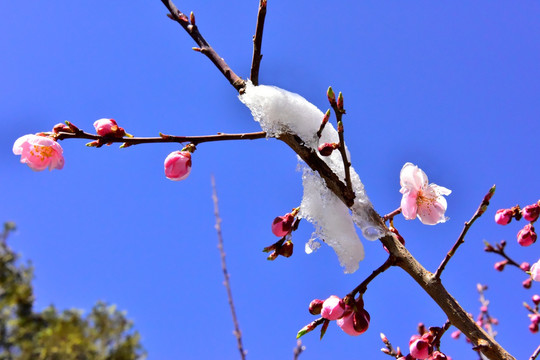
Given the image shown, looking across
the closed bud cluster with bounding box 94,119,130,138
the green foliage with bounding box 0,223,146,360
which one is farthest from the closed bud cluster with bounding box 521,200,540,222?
the green foliage with bounding box 0,223,146,360

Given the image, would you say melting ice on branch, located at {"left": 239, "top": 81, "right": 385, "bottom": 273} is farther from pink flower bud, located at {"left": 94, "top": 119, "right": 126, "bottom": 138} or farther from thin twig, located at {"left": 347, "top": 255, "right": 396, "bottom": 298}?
pink flower bud, located at {"left": 94, "top": 119, "right": 126, "bottom": 138}

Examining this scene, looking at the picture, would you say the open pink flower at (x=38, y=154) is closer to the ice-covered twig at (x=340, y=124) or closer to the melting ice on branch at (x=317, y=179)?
the melting ice on branch at (x=317, y=179)

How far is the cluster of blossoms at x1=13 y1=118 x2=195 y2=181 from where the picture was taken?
1009 mm

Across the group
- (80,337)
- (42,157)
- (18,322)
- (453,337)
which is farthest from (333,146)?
(18,322)

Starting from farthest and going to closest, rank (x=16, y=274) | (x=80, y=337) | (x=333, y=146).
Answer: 1. (x=16, y=274)
2. (x=80, y=337)
3. (x=333, y=146)

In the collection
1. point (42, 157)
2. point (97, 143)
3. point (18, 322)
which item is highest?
point (18, 322)

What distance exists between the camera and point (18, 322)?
10.5 m

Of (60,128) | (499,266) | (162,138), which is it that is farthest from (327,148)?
(499,266)

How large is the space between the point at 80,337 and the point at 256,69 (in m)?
11.3

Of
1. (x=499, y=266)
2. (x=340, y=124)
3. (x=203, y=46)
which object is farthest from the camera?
(x=499, y=266)

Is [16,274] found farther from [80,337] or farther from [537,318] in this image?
[537,318]

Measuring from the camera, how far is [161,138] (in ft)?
3.16

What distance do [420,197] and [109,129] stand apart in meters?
0.83

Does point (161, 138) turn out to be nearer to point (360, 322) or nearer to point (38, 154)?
point (38, 154)
